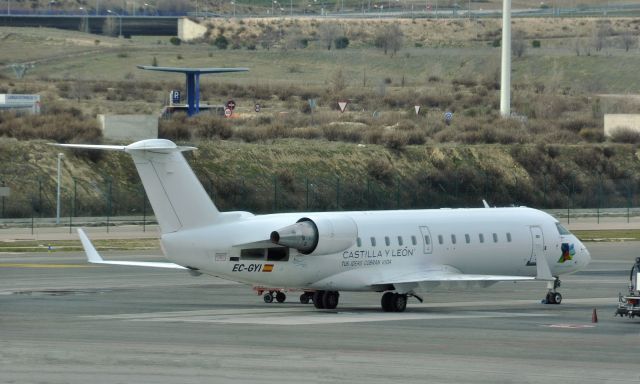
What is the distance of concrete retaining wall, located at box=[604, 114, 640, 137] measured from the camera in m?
105

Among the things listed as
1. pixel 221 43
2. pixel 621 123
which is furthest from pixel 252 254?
pixel 221 43

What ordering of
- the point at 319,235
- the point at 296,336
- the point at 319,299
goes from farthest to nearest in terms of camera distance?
1. the point at 319,299
2. the point at 319,235
3. the point at 296,336

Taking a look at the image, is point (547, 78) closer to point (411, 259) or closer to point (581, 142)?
point (581, 142)

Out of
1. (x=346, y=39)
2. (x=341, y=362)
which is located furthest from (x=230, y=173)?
(x=346, y=39)

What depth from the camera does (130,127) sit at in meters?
86.6

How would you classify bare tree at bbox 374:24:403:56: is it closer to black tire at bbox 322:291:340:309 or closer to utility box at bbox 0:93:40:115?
utility box at bbox 0:93:40:115

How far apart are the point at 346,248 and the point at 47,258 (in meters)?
24.0

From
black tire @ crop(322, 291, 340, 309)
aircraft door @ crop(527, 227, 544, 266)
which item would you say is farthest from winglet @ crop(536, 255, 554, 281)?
black tire @ crop(322, 291, 340, 309)

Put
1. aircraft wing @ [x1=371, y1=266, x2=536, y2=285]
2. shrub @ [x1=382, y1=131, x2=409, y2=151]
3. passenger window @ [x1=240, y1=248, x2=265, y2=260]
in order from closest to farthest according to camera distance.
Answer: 1. passenger window @ [x1=240, y1=248, x2=265, y2=260]
2. aircraft wing @ [x1=371, y1=266, x2=536, y2=285]
3. shrub @ [x1=382, y1=131, x2=409, y2=151]

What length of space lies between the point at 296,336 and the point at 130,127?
57.0m

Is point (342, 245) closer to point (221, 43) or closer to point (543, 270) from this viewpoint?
point (543, 270)

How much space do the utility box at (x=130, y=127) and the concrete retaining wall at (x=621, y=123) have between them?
126 feet

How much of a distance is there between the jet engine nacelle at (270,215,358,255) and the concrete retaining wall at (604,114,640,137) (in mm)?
70816

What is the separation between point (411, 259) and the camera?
129 feet
